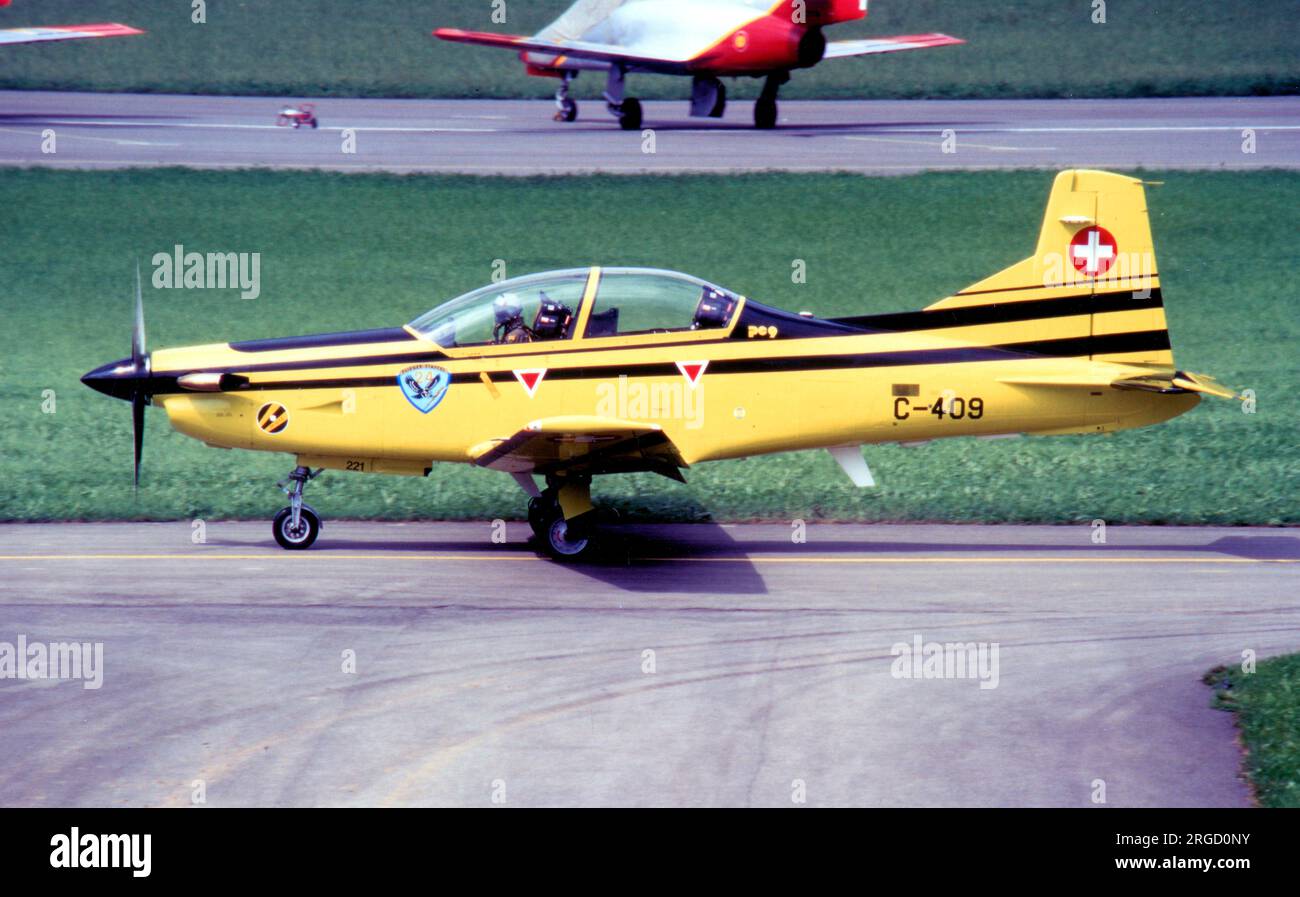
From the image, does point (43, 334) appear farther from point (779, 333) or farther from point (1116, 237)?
point (1116, 237)

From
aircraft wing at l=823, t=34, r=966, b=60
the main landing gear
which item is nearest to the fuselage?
the main landing gear

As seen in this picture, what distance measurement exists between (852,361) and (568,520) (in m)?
2.80

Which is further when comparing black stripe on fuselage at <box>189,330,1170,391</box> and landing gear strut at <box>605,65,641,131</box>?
landing gear strut at <box>605,65,641,131</box>

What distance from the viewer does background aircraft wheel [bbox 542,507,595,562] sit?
13.9 meters

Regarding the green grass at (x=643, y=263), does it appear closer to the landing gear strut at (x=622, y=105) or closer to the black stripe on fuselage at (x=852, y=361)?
the black stripe on fuselage at (x=852, y=361)

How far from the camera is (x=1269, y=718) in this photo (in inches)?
386

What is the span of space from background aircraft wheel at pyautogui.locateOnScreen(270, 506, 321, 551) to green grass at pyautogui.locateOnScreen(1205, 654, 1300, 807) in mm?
7592

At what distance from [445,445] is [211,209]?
16.5 m

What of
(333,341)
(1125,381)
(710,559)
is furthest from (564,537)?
(1125,381)

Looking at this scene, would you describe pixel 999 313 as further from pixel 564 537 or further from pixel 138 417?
pixel 138 417

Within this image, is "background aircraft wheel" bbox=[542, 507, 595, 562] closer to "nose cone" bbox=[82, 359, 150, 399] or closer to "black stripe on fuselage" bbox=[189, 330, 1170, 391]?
"black stripe on fuselage" bbox=[189, 330, 1170, 391]

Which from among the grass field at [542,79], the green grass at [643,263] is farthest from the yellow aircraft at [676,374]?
the grass field at [542,79]
